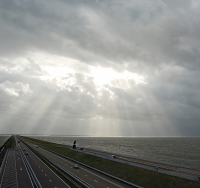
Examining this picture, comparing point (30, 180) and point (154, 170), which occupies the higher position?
point (154, 170)

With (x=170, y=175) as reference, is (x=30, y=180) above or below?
below

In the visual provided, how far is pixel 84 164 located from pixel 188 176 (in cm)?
3494

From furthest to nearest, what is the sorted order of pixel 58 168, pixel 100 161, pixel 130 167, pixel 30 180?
pixel 100 161, pixel 58 168, pixel 130 167, pixel 30 180

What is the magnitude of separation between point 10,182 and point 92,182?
17527 mm

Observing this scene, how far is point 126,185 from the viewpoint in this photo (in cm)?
4075

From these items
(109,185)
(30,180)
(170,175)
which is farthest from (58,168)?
(170,175)

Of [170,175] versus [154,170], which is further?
[154,170]

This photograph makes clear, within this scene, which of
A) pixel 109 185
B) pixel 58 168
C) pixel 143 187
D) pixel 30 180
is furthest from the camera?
pixel 58 168

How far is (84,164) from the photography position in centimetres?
6419

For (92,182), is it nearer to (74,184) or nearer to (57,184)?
(74,184)

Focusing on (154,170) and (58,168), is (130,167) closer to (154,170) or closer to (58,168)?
(154,170)

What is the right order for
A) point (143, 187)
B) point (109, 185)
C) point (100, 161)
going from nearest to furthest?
1. point (143, 187)
2. point (109, 185)
3. point (100, 161)

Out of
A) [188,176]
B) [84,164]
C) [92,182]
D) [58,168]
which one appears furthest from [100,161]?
[188,176]

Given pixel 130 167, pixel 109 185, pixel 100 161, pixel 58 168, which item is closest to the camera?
pixel 109 185
